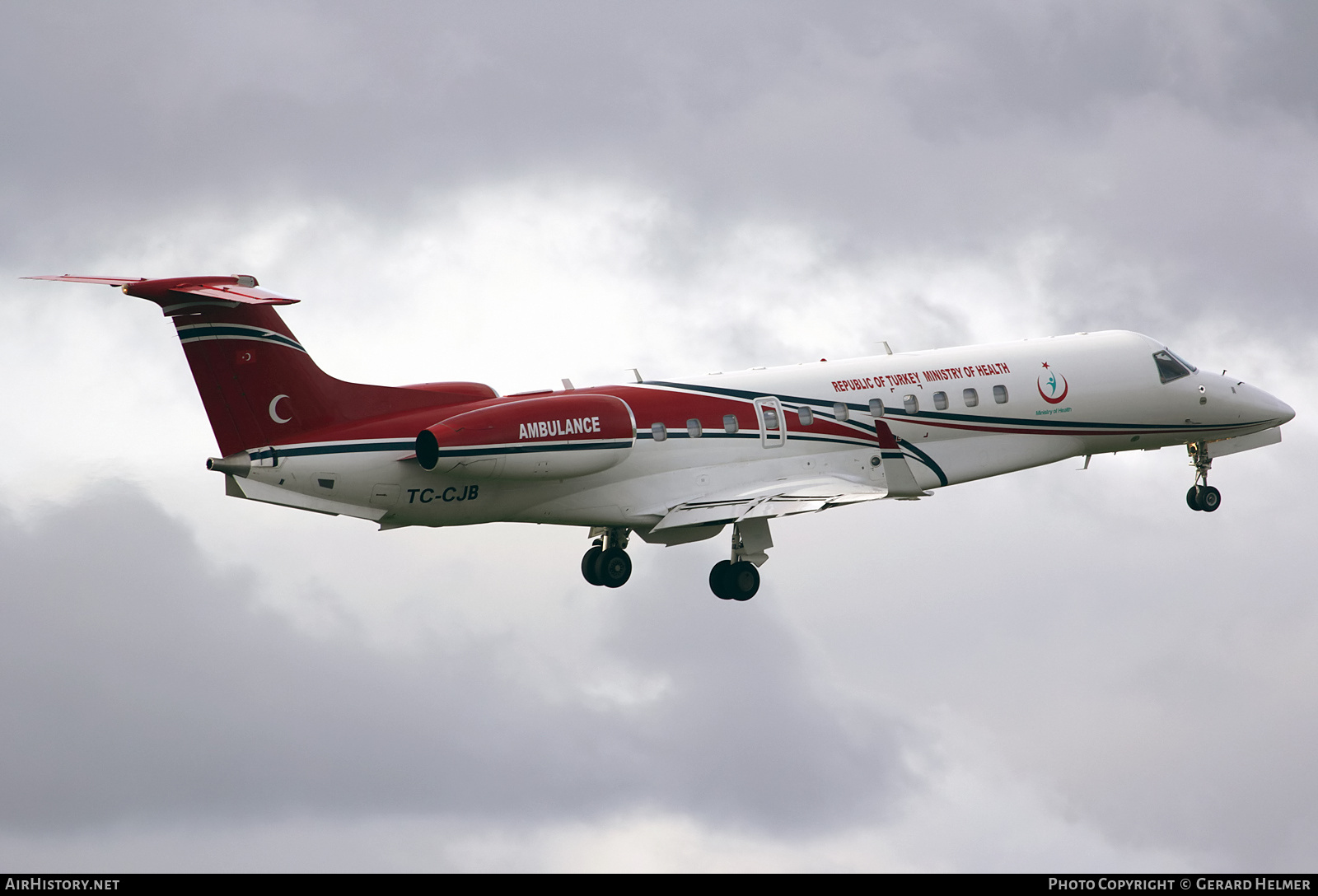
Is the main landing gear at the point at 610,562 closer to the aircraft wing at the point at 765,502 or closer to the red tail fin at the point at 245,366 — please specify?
the aircraft wing at the point at 765,502

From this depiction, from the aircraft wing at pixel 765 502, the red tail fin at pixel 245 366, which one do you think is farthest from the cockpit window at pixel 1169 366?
the red tail fin at pixel 245 366

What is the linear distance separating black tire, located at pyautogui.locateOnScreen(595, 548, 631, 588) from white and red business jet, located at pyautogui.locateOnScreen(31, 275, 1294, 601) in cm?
4

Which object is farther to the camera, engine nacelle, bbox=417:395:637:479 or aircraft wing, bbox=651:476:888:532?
aircraft wing, bbox=651:476:888:532

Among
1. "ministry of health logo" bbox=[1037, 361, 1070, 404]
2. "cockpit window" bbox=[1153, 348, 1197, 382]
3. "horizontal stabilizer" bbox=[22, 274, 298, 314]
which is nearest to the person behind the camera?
"horizontal stabilizer" bbox=[22, 274, 298, 314]

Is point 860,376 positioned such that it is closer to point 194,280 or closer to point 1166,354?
point 1166,354

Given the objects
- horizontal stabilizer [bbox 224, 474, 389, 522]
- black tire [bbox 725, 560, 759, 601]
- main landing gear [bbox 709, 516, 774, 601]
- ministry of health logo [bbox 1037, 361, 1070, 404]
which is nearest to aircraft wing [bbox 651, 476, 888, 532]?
main landing gear [bbox 709, 516, 774, 601]

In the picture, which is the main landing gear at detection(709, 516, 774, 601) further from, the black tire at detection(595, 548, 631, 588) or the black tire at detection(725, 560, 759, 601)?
the black tire at detection(595, 548, 631, 588)

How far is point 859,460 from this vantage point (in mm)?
37812

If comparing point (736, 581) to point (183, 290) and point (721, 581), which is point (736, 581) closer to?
point (721, 581)

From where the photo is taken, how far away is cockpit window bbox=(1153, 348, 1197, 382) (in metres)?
41.0

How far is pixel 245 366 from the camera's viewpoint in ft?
109

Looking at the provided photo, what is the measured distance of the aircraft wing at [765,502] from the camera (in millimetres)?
35562

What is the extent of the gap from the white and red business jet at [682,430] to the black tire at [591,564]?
2.0 inches

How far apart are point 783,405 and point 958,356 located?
4.28 meters
